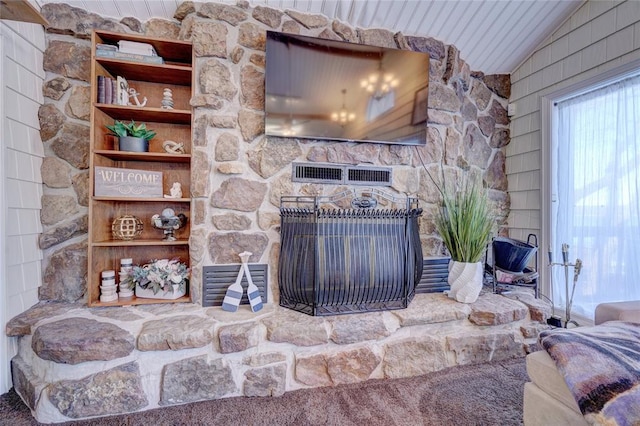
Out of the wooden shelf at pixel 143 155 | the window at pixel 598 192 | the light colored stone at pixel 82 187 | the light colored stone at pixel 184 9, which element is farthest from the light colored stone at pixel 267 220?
the window at pixel 598 192

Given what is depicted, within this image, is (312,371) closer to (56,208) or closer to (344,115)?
(344,115)

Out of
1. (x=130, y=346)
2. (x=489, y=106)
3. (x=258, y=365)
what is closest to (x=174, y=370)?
(x=130, y=346)

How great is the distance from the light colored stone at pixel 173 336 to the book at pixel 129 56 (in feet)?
5.16

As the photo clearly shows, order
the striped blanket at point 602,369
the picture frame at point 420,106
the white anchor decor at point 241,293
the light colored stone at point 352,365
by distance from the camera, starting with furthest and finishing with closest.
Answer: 1. the picture frame at point 420,106
2. the white anchor decor at point 241,293
3. the light colored stone at point 352,365
4. the striped blanket at point 602,369

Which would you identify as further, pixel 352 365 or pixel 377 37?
pixel 377 37

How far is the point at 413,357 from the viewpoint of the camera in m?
1.75

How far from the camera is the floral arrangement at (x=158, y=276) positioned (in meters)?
1.83

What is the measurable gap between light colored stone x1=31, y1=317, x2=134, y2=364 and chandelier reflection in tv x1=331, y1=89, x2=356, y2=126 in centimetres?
173

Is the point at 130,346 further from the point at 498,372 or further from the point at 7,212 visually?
the point at 498,372

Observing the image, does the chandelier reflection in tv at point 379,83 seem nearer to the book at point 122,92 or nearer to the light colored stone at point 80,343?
the book at point 122,92

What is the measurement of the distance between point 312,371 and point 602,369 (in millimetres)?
1215

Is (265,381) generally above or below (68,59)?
below

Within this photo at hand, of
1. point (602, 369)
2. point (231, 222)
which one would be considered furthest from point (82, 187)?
point (602, 369)

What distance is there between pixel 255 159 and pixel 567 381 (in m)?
1.82
